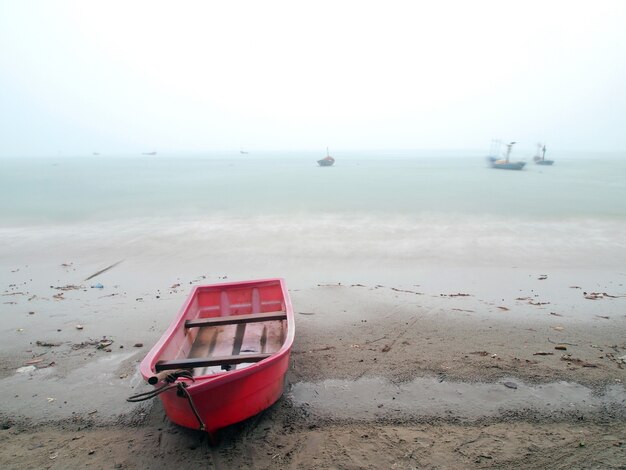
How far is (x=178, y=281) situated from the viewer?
1083 centimetres

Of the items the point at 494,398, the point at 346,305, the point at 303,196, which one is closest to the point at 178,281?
the point at 346,305

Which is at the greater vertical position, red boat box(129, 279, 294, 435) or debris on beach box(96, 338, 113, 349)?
red boat box(129, 279, 294, 435)

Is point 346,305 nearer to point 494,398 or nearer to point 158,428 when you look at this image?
point 494,398

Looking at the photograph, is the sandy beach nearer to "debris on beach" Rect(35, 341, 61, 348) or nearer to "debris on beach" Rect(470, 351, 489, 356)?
"debris on beach" Rect(35, 341, 61, 348)

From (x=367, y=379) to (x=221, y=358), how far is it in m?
2.12

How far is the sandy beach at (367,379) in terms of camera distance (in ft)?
14.0

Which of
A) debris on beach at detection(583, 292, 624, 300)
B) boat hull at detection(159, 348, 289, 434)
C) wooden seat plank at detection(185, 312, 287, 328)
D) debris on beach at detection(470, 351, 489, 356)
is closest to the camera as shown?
boat hull at detection(159, 348, 289, 434)

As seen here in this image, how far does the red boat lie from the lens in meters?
3.96

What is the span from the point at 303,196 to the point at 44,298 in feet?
82.8

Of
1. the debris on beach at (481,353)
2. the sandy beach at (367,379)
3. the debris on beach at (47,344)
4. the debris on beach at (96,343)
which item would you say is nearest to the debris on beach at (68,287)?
the sandy beach at (367,379)

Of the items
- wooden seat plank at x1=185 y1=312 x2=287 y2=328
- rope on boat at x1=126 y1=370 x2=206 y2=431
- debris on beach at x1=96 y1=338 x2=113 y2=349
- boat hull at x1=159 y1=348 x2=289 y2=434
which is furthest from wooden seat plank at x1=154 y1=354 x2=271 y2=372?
debris on beach at x1=96 y1=338 x2=113 y2=349

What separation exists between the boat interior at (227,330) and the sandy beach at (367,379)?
2.01 ft

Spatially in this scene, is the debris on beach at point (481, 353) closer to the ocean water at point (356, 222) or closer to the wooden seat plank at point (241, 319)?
the wooden seat plank at point (241, 319)

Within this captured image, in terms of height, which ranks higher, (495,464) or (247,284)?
(247,284)
